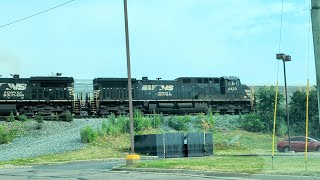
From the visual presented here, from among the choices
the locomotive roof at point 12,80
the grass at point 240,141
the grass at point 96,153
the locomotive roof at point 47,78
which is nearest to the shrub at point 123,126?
the grass at point 96,153

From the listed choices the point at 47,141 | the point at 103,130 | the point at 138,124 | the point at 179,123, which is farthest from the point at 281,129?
the point at 47,141

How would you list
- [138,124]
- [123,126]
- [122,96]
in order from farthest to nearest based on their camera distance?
[122,96] → [138,124] → [123,126]

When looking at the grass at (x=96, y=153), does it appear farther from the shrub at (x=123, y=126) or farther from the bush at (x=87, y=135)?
the shrub at (x=123, y=126)

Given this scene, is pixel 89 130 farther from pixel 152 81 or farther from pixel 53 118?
pixel 152 81

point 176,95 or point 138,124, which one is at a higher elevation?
point 176,95

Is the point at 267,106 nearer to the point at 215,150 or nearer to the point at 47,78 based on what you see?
the point at 215,150

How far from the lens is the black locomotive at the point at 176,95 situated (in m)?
48.7

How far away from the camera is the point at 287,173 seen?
46.9 ft

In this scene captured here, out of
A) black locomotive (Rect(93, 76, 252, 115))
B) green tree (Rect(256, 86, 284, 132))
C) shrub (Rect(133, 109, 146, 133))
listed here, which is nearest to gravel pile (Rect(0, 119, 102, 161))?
shrub (Rect(133, 109, 146, 133))

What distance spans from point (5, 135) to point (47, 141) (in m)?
3.26

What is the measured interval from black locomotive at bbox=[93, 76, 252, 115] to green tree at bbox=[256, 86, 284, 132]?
2.83 meters

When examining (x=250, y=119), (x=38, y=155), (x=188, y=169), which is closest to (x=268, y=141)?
(x=250, y=119)

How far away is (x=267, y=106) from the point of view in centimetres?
4731

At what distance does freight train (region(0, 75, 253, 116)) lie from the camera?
46.8 metres
